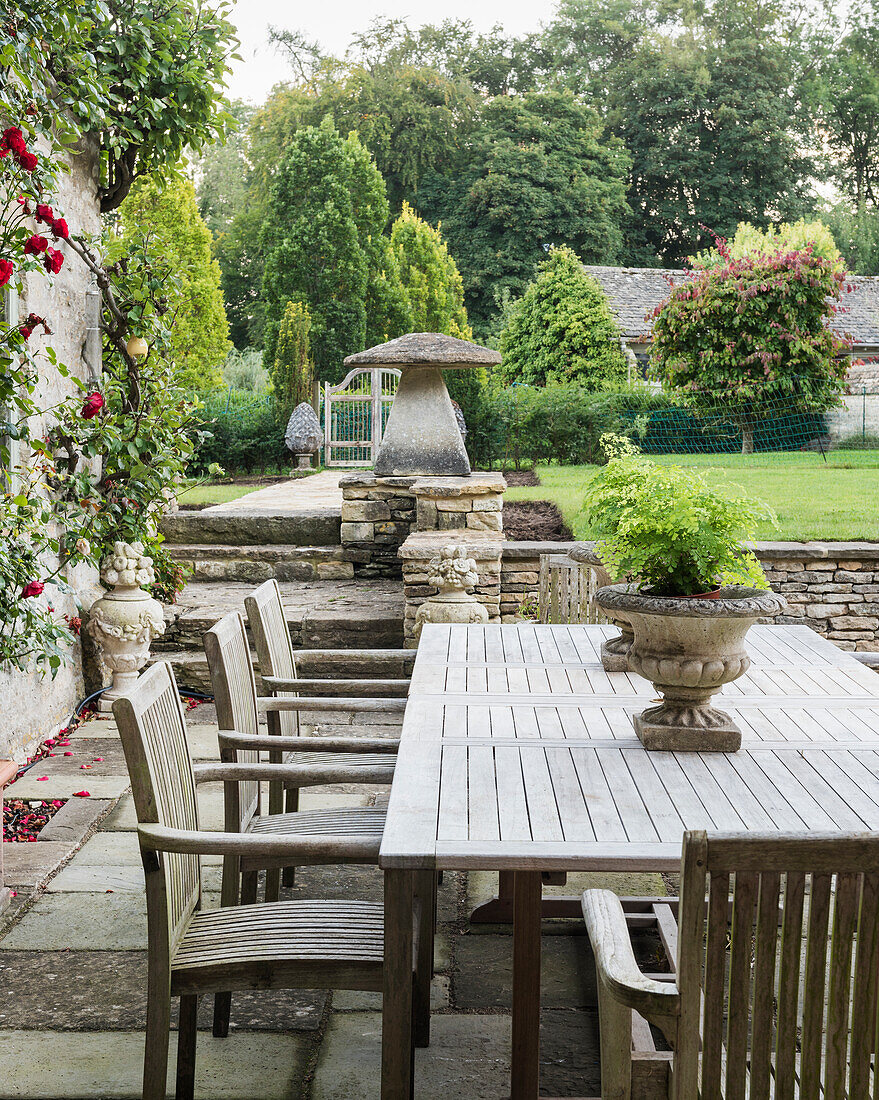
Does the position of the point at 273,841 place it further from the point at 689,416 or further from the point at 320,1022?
the point at 689,416

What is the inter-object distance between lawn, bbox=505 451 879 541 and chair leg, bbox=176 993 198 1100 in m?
2.94

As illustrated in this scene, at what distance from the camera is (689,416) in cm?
1516

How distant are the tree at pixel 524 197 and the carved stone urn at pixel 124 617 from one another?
74.2 feet

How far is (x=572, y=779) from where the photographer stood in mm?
2150

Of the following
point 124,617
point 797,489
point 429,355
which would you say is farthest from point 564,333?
point 124,617

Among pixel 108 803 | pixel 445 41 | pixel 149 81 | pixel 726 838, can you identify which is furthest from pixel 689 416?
pixel 445 41

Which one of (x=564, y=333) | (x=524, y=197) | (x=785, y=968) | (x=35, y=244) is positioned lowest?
(x=785, y=968)

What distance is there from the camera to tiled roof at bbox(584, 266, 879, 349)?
74.9 ft

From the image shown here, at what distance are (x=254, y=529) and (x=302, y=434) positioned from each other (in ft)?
23.1

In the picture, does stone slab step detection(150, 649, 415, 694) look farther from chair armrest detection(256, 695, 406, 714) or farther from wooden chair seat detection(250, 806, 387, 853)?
wooden chair seat detection(250, 806, 387, 853)

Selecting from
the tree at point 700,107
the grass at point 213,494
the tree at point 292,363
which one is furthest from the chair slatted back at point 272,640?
the tree at point 700,107

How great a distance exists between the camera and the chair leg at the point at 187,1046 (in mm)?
2189

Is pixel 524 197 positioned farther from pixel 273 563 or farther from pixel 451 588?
pixel 451 588

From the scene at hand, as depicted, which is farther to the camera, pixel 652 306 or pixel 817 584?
pixel 652 306
